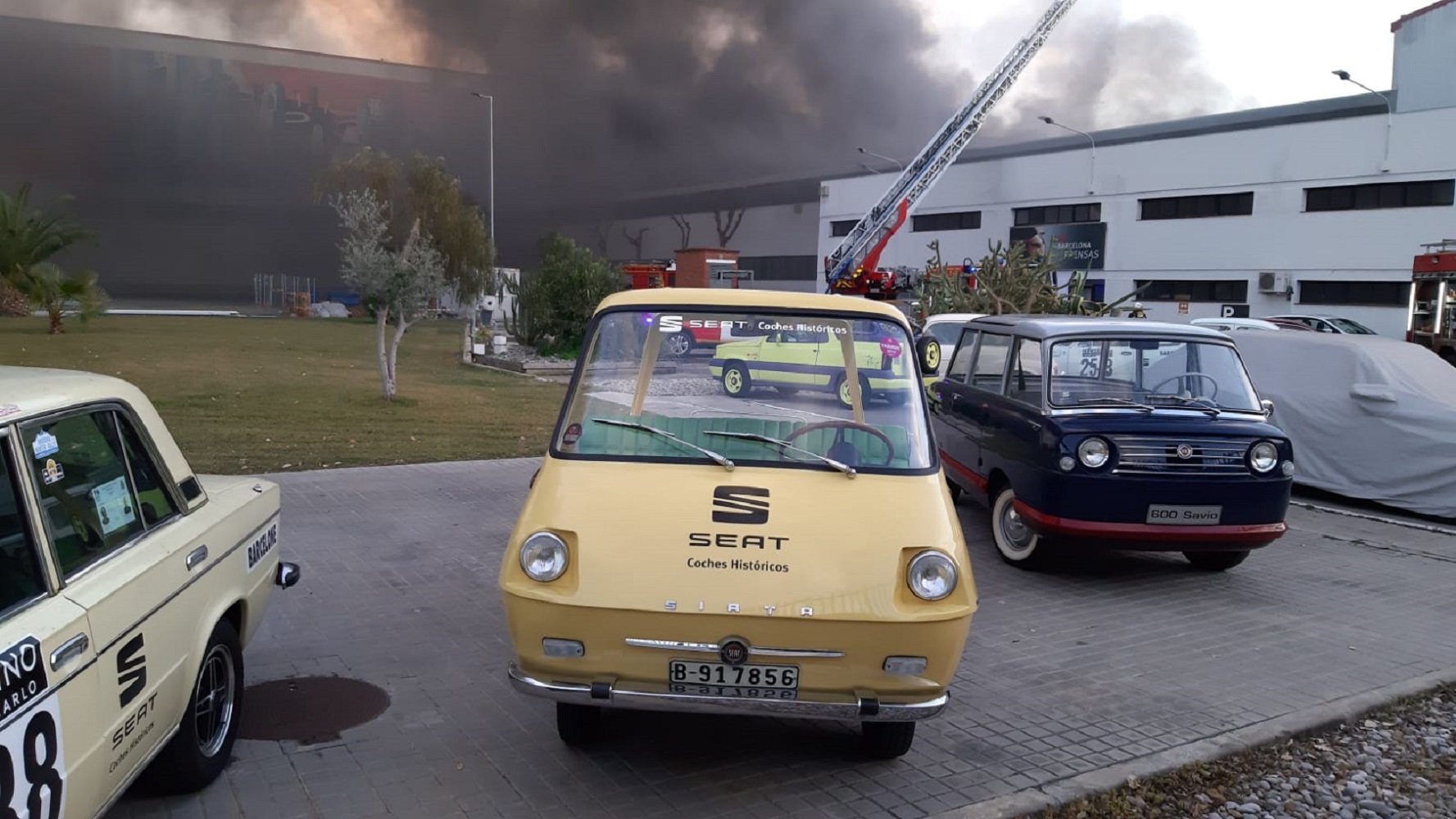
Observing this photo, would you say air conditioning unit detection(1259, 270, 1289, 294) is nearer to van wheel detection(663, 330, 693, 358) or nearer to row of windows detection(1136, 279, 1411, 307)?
row of windows detection(1136, 279, 1411, 307)

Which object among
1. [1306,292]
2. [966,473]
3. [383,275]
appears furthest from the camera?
[1306,292]

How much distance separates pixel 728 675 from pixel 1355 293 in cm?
3729

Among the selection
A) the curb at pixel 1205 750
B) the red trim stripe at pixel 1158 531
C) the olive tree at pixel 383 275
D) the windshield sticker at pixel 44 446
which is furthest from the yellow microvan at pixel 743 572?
the olive tree at pixel 383 275

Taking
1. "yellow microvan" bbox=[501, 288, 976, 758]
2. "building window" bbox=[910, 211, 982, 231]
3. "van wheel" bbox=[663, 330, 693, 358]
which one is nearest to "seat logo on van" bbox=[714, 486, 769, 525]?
"yellow microvan" bbox=[501, 288, 976, 758]

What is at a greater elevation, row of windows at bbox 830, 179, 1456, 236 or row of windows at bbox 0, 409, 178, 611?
row of windows at bbox 830, 179, 1456, 236

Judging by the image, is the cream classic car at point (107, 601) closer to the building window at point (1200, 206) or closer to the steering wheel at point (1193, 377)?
the steering wheel at point (1193, 377)

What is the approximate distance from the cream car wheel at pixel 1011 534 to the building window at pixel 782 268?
55045mm

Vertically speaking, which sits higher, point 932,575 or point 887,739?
point 932,575

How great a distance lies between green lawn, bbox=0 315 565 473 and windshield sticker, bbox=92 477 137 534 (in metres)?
7.18

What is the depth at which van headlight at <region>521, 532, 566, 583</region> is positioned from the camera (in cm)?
381

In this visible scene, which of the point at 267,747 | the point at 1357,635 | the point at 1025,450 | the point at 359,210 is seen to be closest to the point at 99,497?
the point at 267,747

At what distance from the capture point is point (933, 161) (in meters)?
44.1

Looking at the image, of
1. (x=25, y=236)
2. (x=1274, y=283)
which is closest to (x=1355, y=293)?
(x=1274, y=283)

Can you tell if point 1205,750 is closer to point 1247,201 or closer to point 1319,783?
point 1319,783
